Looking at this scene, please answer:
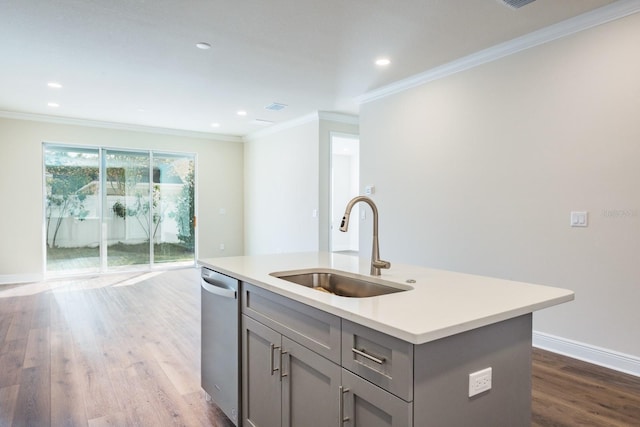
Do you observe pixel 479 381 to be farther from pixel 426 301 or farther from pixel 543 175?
pixel 543 175

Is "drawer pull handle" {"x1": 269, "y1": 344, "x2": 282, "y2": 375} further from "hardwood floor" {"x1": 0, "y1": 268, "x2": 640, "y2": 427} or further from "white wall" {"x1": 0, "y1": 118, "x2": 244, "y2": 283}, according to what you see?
"white wall" {"x1": 0, "y1": 118, "x2": 244, "y2": 283}

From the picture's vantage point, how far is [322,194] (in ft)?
20.0

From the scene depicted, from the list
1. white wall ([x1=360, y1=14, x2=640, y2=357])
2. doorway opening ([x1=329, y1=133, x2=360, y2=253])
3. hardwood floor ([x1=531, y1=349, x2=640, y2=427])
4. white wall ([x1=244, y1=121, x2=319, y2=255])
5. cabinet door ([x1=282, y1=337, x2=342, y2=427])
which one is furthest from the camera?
doorway opening ([x1=329, y1=133, x2=360, y2=253])

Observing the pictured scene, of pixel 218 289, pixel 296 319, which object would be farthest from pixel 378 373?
pixel 218 289

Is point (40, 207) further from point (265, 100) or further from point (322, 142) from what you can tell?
point (322, 142)

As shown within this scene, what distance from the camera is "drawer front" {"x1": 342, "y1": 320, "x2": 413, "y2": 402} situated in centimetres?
112

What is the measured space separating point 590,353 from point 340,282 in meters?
2.27

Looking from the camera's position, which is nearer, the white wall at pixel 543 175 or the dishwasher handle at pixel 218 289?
the dishwasher handle at pixel 218 289

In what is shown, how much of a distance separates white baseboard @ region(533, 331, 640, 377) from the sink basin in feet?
7.28

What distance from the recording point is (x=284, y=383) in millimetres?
1685

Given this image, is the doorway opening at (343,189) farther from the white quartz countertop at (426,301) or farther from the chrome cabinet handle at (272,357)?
the chrome cabinet handle at (272,357)

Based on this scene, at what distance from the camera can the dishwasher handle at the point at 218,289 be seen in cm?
208

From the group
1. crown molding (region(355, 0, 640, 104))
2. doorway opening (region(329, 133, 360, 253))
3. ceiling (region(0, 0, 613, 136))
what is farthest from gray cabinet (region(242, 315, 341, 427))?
doorway opening (region(329, 133, 360, 253))

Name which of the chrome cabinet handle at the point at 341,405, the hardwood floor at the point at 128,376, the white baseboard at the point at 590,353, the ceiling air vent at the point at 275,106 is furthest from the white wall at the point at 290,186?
the chrome cabinet handle at the point at 341,405
